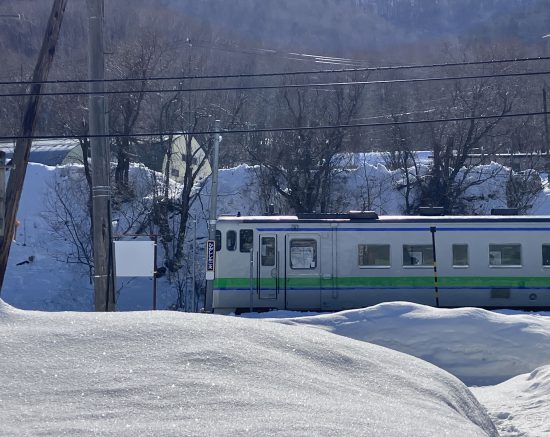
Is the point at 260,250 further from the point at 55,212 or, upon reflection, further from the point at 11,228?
the point at 55,212

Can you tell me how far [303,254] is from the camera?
24656 millimetres

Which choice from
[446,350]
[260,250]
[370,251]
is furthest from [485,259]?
[446,350]

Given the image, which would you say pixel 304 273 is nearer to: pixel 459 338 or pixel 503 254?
pixel 503 254

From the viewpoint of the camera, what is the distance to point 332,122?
4166 centimetres

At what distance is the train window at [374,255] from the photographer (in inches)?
969

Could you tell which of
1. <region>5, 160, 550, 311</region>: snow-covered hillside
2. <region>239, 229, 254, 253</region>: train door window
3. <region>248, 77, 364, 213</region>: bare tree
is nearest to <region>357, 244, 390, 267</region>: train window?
<region>239, 229, 254, 253</region>: train door window

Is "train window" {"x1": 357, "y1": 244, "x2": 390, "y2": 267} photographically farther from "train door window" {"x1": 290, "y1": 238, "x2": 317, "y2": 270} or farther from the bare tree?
the bare tree

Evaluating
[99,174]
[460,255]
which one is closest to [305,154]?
[460,255]

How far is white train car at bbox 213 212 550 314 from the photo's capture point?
2455cm

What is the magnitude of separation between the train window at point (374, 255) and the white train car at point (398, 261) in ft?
0.09

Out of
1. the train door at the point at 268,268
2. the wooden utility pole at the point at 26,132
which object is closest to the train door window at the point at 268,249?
the train door at the point at 268,268

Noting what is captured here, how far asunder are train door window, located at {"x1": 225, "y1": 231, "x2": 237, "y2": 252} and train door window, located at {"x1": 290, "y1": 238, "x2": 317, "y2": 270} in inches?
65.1

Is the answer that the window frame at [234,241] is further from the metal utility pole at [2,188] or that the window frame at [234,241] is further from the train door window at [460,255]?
the metal utility pole at [2,188]

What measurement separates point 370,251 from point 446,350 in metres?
12.1
